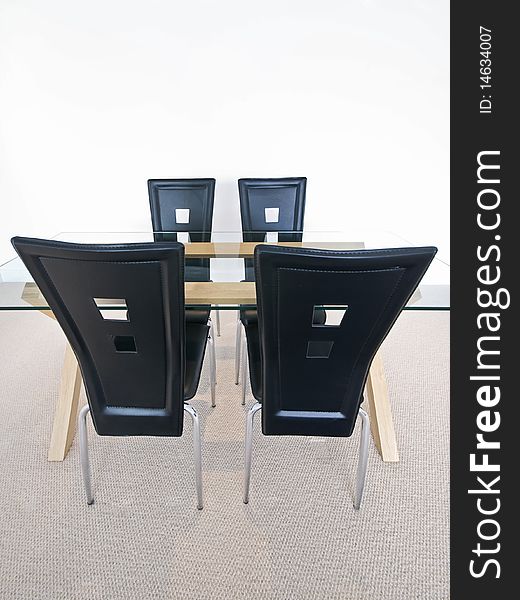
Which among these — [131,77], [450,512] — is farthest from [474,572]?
[131,77]

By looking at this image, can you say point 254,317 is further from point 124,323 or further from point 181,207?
point 181,207

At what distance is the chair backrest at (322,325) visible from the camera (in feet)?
2.82

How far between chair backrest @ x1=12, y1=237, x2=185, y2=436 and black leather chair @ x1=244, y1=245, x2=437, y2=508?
220mm

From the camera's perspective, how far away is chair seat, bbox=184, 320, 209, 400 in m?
1.30

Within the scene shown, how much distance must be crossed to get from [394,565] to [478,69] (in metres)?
2.55

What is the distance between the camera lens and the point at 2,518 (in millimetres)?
1319

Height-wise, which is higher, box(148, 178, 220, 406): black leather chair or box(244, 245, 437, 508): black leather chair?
box(148, 178, 220, 406): black leather chair

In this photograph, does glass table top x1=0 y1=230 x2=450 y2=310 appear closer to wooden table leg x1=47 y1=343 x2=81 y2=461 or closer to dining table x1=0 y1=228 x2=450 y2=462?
dining table x1=0 y1=228 x2=450 y2=462

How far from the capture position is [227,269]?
1.69 m

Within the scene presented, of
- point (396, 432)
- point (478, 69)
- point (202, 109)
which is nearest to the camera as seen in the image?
point (396, 432)

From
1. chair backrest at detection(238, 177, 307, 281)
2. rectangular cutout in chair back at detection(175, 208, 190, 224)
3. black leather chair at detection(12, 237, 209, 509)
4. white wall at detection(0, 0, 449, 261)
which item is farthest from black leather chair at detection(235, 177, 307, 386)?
black leather chair at detection(12, 237, 209, 509)

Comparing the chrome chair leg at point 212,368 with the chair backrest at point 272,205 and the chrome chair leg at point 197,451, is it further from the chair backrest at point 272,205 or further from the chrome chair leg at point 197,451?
the chair backrest at point 272,205

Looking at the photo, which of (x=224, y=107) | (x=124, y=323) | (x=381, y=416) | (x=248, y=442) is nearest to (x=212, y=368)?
(x=248, y=442)

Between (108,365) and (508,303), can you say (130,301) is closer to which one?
(108,365)
